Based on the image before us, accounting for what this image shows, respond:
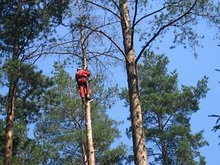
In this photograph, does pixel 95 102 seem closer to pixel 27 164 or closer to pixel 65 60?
pixel 27 164

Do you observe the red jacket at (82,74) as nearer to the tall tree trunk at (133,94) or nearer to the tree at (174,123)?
the tall tree trunk at (133,94)

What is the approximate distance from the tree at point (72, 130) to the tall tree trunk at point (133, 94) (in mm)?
14323

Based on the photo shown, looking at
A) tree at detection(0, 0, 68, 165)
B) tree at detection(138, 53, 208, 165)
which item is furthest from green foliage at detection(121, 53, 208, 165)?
tree at detection(0, 0, 68, 165)

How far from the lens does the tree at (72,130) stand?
2405cm

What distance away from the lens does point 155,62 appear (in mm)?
27266

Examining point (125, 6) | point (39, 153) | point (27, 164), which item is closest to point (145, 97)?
point (39, 153)

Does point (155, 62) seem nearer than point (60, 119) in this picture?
No

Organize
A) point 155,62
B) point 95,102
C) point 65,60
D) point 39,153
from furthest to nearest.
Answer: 1. point 155,62
2. point 95,102
3. point 39,153
4. point 65,60

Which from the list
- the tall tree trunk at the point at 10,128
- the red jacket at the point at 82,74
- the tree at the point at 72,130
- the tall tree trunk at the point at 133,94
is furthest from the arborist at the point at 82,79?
the tree at the point at 72,130

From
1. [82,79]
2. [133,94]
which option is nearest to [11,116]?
[82,79]

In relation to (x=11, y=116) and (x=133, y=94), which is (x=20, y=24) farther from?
(x=133, y=94)

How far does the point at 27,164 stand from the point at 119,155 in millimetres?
6438

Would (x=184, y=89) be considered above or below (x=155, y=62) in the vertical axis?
below

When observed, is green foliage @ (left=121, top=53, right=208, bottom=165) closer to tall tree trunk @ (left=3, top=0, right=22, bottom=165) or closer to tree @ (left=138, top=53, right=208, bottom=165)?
tree @ (left=138, top=53, right=208, bottom=165)
